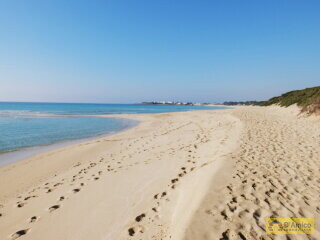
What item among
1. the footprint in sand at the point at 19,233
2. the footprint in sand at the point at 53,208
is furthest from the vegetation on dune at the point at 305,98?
the footprint in sand at the point at 19,233

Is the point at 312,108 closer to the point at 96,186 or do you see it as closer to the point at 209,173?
the point at 209,173

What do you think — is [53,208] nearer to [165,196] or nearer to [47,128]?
[165,196]

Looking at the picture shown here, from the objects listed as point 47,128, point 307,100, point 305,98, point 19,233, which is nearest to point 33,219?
point 19,233

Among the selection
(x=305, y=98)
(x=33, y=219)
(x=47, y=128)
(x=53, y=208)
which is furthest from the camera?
(x=305, y=98)

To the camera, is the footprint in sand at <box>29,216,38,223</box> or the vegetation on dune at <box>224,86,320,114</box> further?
the vegetation on dune at <box>224,86,320,114</box>

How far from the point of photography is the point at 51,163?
9047 mm

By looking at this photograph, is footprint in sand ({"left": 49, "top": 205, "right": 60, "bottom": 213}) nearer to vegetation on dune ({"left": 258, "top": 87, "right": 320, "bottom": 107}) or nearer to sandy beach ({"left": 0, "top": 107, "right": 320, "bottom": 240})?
sandy beach ({"left": 0, "top": 107, "right": 320, "bottom": 240})

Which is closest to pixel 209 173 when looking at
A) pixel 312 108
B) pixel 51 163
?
pixel 51 163

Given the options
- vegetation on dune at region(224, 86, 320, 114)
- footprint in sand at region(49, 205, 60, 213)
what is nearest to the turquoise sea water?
footprint in sand at region(49, 205, 60, 213)

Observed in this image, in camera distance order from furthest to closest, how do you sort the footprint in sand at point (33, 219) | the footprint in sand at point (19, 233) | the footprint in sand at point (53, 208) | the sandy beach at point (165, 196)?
the footprint in sand at point (53, 208)
the footprint in sand at point (33, 219)
the footprint in sand at point (19, 233)
the sandy beach at point (165, 196)

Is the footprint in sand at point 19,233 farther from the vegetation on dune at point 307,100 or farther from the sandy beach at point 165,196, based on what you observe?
the vegetation on dune at point 307,100

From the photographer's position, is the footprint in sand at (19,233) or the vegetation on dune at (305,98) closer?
the footprint in sand at (19,233)

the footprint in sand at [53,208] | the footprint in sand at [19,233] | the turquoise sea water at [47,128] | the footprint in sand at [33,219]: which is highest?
the footprint in sand at [53,208]

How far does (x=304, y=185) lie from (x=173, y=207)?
3.64 m
